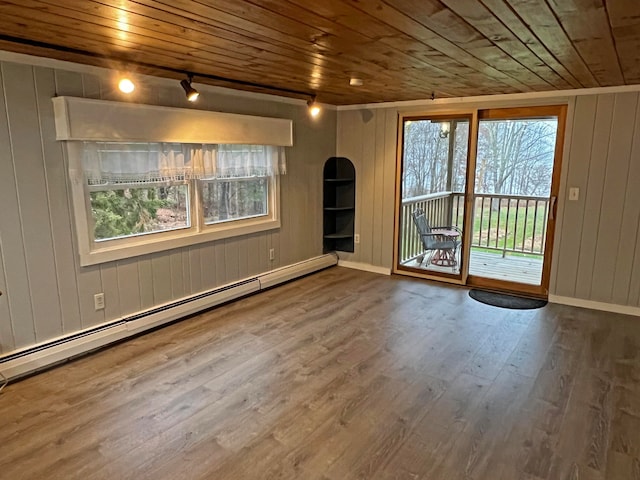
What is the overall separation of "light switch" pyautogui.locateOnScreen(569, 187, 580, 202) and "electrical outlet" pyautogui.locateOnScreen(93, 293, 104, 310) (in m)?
4.17

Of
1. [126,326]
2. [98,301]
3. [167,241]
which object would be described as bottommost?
[126,326]

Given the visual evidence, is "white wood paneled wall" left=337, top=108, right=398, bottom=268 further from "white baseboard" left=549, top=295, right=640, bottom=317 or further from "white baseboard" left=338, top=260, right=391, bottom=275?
"white baseboard" left=549, top=295, right=640, bottom=317

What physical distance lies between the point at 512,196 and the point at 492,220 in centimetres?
47

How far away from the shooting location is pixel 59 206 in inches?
118

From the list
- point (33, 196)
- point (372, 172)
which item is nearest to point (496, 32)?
point (33, 196)

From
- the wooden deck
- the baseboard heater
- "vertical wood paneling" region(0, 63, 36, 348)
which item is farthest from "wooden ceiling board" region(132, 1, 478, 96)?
the wooden deck

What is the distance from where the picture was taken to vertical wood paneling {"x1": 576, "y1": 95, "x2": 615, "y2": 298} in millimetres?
3916

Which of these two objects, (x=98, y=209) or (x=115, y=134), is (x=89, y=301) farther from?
(x=115, y=134)

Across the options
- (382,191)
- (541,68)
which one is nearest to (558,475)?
(541,68)

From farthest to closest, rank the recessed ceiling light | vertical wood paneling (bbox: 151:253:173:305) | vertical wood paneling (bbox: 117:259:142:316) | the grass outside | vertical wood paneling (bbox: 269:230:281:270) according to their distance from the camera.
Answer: the grass outside < vertical wood paneling (bbox: 269:230:281:270) < vertical wood paneling (bbox: 151:253:173:305) < vertical wood paneling (bbox: 117:259:142:316) < the recessed ceiling light

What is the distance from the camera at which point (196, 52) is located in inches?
104

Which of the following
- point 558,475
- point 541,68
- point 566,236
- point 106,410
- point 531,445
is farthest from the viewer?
point 566,236

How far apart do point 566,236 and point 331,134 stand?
9.28ft

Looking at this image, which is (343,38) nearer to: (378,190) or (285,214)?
(285,214)
